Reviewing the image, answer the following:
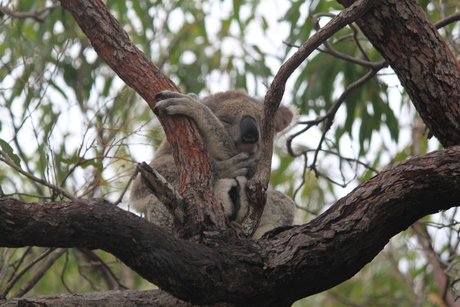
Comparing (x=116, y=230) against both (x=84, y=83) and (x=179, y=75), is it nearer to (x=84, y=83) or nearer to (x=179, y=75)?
(x=84, y=83)

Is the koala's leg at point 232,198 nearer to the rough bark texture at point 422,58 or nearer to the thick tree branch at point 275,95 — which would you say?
the thick tree branch at point 275,95

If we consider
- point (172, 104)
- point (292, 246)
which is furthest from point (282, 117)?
point (292, 246)

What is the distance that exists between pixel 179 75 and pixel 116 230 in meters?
4.57

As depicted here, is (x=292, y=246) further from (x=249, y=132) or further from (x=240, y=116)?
(x=240, y=116)

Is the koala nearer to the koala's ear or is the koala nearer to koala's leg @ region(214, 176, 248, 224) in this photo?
koala's leg @ region(214, 176, 248, 224)

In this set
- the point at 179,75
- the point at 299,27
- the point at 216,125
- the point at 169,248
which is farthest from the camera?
the point at 179,75

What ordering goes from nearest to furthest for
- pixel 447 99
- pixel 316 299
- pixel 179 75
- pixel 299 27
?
pixel 447 99
pixel 299 27
pixel 179 75
pixel 316 299

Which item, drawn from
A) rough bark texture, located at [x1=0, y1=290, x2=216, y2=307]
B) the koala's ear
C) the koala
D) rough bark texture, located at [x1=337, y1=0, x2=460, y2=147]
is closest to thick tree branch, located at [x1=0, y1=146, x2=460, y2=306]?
rough bark texture, located at [x1=0, y1=290, x2=216, y2=307]

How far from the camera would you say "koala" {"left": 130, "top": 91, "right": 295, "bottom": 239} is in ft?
7.97

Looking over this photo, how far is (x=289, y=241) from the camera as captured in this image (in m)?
1.77

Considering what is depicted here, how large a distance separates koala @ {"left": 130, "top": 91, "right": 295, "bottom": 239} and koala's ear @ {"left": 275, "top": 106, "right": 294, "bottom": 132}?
251mm

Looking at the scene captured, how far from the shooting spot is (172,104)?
2.25 meters

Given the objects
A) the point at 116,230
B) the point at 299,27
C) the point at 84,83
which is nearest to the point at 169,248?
the point at 116,230

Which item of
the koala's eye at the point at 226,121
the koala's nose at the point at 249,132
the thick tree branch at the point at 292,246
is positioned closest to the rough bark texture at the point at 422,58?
the thick tree branch at the point at 292,246
